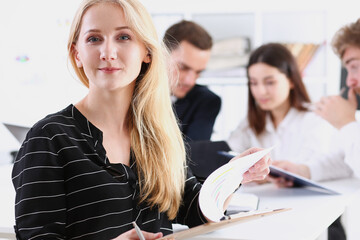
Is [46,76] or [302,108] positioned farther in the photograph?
[46,76]

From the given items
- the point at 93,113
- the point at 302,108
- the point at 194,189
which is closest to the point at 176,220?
the point at 194,189

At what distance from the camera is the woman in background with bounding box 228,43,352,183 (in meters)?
2.32

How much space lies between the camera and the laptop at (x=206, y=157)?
5.63 feet

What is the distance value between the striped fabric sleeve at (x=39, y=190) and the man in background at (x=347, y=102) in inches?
48.6

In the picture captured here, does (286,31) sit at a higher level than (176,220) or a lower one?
higher

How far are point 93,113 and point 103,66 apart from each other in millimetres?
119

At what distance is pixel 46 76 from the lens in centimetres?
396

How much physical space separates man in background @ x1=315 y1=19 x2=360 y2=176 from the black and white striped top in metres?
1.06

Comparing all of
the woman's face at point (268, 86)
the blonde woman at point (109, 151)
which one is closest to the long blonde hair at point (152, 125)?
the blonde woman at point (109, 151)

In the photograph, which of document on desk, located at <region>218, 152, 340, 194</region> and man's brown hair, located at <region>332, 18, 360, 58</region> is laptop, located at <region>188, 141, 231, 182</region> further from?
man's brown hair, located at <region>332, 18, 360, 58</region>

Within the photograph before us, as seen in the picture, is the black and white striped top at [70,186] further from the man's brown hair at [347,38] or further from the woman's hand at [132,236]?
the man's brown hair at [347,38]

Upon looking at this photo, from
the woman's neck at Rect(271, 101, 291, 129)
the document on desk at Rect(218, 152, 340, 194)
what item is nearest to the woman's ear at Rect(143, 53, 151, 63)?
the document on desk at Rect(218, 152, 340, 194)

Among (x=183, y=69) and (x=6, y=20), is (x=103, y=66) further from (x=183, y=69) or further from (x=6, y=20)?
(x=6, y=20)

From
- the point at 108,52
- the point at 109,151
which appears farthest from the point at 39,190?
the point at 108,52
